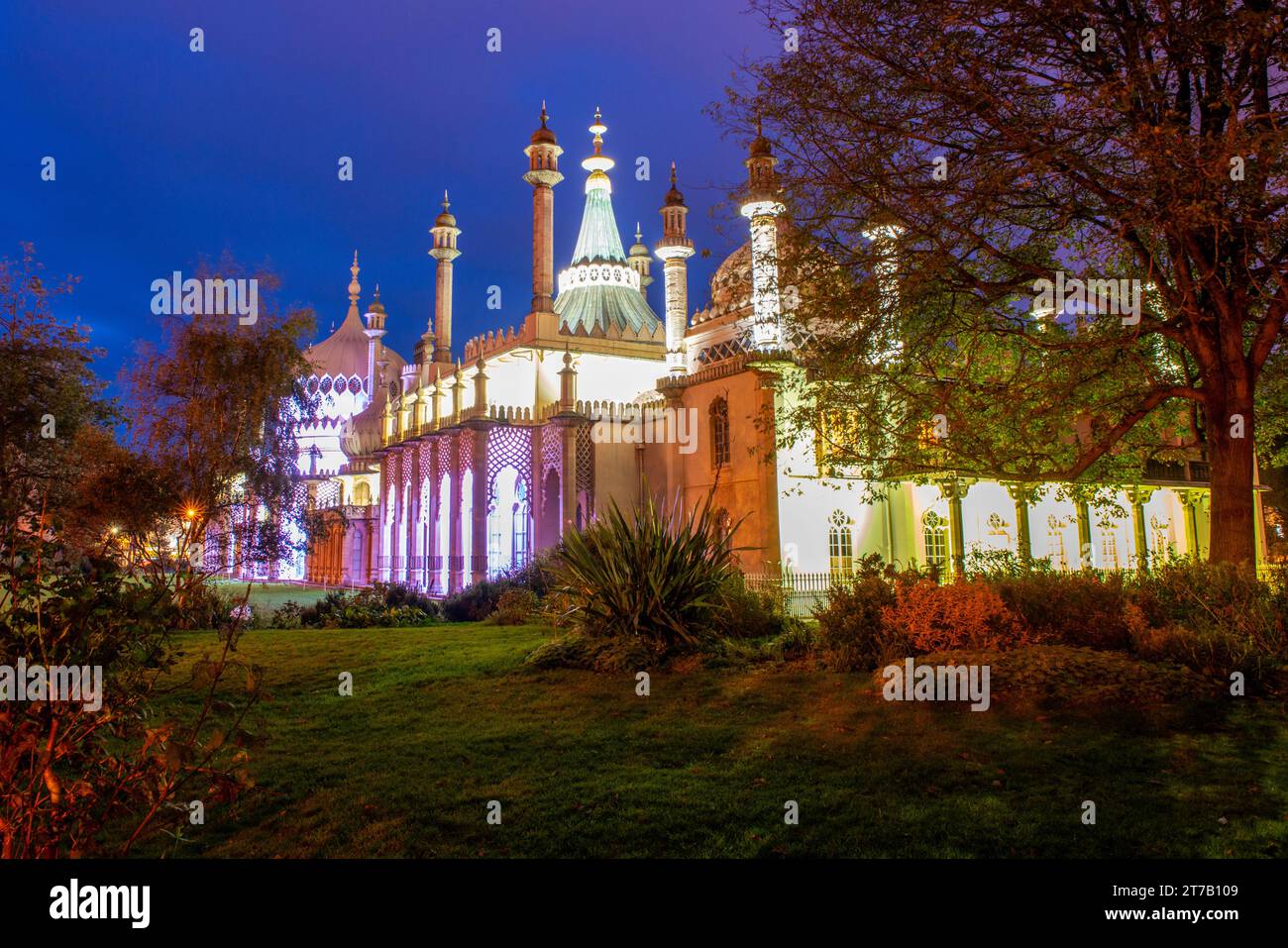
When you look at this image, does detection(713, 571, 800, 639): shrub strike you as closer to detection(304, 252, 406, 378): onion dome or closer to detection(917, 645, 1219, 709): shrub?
detection(917, 645, 1219, 709): shrub

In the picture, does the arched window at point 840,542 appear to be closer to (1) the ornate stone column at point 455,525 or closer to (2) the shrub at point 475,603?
(2) the shrub at point 475,603

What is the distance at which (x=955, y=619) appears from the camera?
9.54m

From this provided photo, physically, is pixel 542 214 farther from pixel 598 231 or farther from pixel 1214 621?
pixel 1214 621

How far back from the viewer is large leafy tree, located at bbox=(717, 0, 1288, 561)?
9.60 m

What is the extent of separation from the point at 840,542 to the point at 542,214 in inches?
565

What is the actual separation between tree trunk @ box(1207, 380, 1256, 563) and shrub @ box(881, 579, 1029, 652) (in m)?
3.20

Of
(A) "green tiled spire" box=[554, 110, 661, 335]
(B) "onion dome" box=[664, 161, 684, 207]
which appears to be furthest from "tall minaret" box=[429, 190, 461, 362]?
(B) "onion dome" box=[664, 161, 684, 207]

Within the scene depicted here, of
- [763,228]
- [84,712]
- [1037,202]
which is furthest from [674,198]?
[84,712]

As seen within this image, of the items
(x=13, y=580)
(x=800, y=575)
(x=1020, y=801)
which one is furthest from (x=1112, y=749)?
(x=800, y=575)

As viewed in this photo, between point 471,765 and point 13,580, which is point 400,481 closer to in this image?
point 471,765

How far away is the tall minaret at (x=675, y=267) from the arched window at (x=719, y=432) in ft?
10.6

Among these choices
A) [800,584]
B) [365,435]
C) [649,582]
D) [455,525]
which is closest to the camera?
[649,582]

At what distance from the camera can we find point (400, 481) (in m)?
35.8

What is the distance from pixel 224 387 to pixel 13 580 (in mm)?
18716
